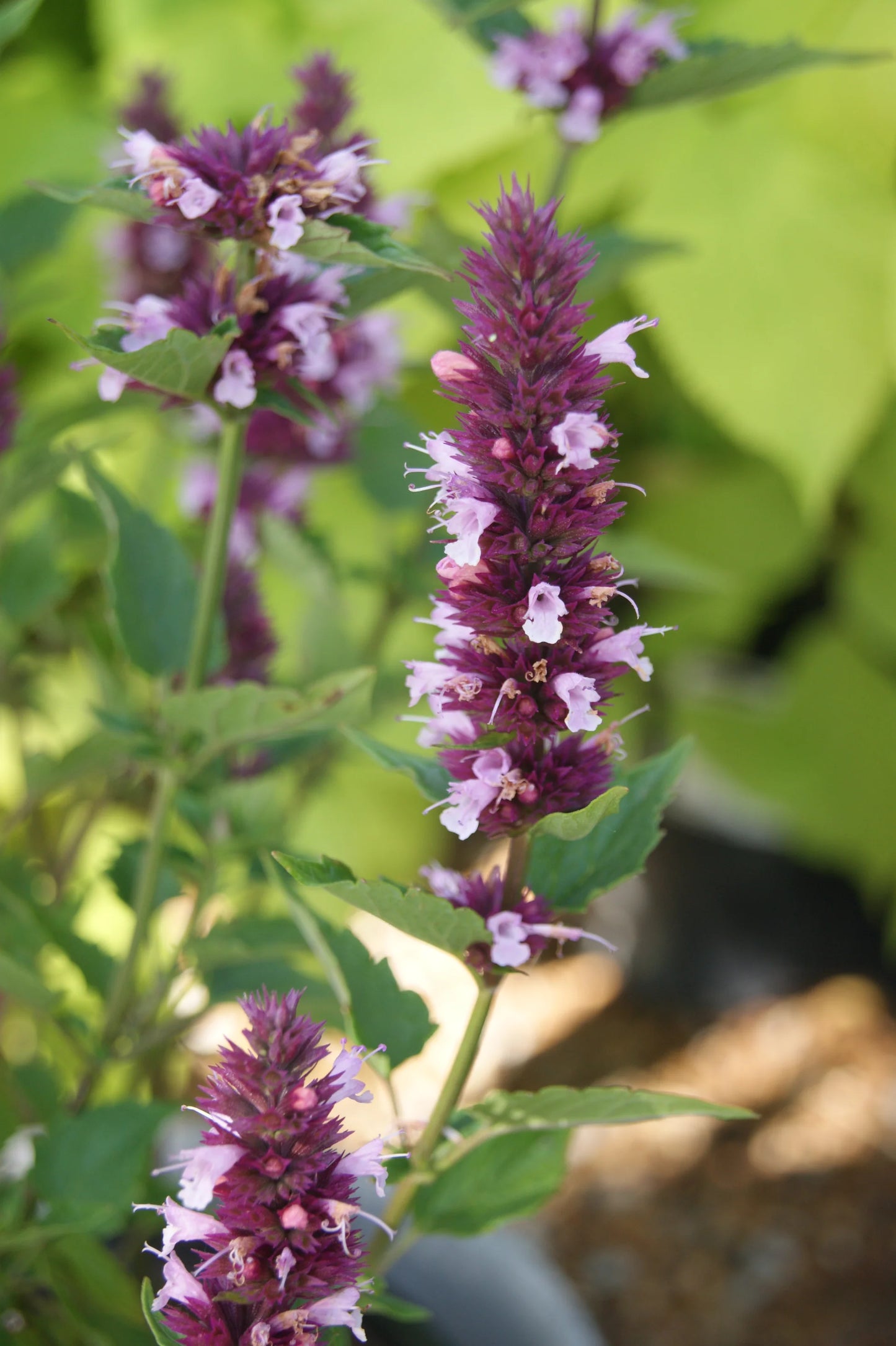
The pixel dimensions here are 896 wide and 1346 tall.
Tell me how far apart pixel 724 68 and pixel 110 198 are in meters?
0.27

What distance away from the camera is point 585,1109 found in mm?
317

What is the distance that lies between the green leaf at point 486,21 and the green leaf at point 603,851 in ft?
1.01

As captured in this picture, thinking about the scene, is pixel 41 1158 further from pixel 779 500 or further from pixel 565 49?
pixel 779 500

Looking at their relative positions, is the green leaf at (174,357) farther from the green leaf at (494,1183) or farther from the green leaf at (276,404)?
the green leaf at (494,1183)

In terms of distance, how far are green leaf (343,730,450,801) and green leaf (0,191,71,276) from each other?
1.20 ft

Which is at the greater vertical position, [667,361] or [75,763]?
[667,361]

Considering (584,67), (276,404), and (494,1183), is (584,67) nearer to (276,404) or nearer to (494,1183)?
(276,404)

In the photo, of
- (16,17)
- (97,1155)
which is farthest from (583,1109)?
(16,17)

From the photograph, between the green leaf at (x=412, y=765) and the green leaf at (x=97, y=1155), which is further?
the green leaf at (x=97, y=1155)

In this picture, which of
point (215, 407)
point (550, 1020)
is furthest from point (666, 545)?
point (215, 407)

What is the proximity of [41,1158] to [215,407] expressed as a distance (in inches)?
11.0

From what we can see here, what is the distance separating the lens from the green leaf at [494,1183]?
15.3 inches

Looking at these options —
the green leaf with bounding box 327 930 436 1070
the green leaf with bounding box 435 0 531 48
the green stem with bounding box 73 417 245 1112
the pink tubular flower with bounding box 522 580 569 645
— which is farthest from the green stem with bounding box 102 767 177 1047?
the green leaf with bounding box 435 0 531 48

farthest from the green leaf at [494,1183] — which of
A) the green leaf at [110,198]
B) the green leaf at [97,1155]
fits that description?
the green leaf at [110,198]
